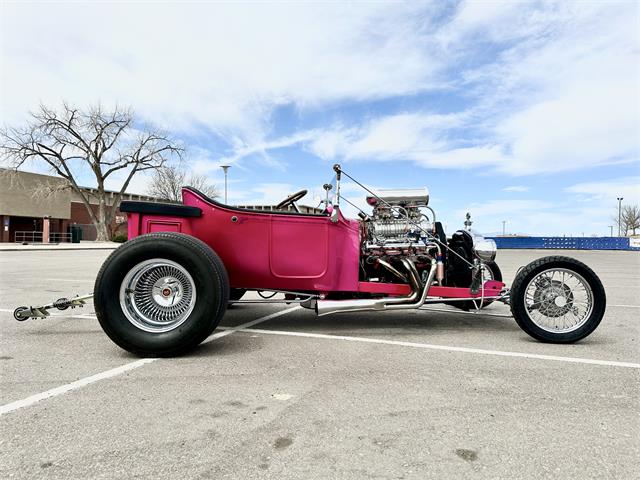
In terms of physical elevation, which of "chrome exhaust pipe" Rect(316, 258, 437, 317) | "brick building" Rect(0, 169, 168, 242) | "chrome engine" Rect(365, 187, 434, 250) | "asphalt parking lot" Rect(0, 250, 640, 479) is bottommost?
"asphalt parking lot" Rect(0, 250, 640, 479)

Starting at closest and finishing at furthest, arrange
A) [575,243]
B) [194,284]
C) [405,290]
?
[194,284] < [405,290] < [575,243]

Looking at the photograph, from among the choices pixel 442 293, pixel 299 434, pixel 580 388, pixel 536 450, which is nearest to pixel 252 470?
pixel 299 434

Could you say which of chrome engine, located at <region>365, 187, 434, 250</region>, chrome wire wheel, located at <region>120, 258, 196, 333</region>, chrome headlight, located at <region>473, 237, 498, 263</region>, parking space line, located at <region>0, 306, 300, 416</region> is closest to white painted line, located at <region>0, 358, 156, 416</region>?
parking space line, located at <region>0, 306, 300, 416</region>

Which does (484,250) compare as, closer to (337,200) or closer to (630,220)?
(337,200)

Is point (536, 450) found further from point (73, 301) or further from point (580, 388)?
point (73, 301)

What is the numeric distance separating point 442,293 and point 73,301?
3.62 metres

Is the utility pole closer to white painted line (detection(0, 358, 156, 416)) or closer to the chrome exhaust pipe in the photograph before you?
the chrome exhaust pipe

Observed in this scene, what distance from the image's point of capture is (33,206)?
40.3 metres

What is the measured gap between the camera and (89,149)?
3847cm

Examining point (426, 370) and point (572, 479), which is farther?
point (426, 370)

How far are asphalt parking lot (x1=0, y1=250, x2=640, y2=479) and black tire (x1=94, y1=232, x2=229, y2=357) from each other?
144 millimetres

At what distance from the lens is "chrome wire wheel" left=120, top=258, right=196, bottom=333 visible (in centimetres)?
360

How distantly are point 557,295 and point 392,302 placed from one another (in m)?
1.53

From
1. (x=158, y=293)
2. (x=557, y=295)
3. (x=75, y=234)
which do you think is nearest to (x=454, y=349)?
(x=557, y=295)
